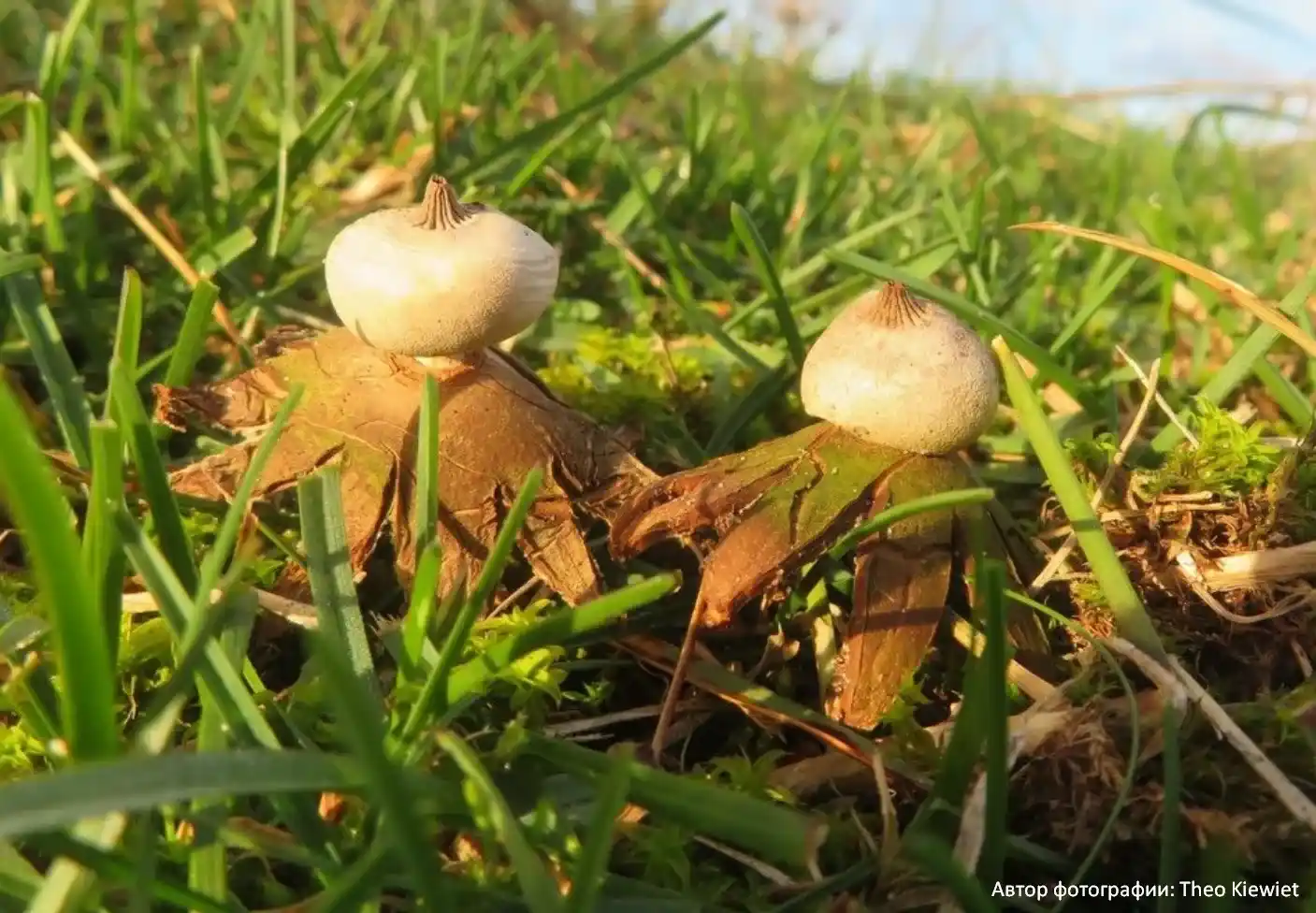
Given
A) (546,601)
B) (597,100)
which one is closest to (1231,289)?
(546,601)

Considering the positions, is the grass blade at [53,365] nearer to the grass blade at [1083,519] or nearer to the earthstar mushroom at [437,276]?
the earthstar mushroom at [437,276]

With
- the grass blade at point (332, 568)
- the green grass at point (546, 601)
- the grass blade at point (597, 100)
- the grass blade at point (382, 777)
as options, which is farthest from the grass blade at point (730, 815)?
the grass blade at point (597, 100)

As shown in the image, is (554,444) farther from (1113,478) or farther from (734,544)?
(1113,478)

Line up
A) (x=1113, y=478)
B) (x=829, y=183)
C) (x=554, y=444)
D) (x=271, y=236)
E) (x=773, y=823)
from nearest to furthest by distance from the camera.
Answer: (x=773, y=823), (x=554, y=444), (x=1113, y=478), (x=271, y=236), (x=829, y=183)

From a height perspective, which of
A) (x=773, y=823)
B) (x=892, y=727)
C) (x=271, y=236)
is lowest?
(x=892, y=727)

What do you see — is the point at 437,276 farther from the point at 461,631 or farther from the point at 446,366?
the point at 461,631

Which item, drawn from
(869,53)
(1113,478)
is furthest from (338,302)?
(869,53)
